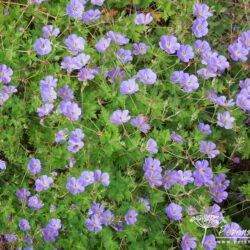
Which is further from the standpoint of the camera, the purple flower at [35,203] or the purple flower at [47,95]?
the purple flower at [47,95]

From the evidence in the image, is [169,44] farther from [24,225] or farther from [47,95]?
[24,225]

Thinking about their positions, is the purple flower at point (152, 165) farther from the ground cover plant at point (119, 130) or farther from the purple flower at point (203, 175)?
the purple flower at point (203, 175)

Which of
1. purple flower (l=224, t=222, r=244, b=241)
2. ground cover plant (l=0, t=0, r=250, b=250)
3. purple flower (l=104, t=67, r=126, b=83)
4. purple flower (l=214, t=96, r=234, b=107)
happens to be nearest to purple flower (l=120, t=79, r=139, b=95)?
ground cover plant (l=0, t=0, r=250, b=250)

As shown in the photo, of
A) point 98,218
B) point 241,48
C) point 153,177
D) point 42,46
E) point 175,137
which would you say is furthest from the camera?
point 241,48

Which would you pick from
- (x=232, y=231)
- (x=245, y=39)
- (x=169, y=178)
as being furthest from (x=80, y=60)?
(x=232, y=231)

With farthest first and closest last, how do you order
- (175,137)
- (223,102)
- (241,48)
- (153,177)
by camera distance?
(241,48) → (223,102) → (175,137) → (153,177)

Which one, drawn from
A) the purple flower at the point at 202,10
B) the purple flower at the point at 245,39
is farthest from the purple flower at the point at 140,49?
the purple flower at the point at 245,39

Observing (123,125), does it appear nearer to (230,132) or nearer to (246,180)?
(230,132)
